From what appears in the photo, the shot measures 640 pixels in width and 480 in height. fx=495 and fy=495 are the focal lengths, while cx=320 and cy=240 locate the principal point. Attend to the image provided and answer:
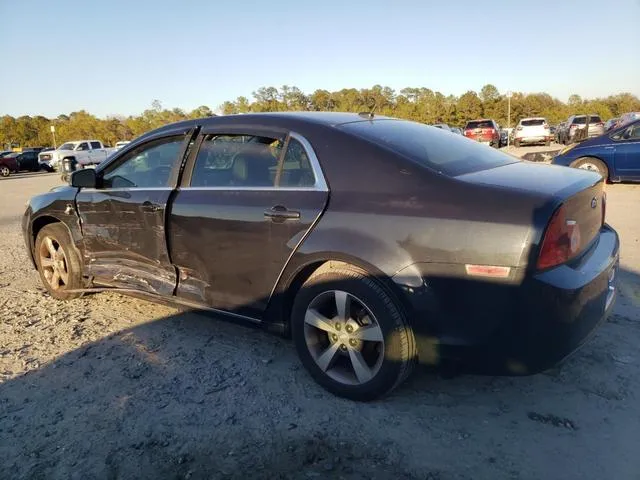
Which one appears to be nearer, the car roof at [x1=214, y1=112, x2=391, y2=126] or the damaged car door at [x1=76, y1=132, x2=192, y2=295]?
the car roof at [x1=214, y1=112, x2=391, y2=126]

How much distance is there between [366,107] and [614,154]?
38.2 m

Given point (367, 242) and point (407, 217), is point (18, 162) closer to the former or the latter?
point (367, 242)

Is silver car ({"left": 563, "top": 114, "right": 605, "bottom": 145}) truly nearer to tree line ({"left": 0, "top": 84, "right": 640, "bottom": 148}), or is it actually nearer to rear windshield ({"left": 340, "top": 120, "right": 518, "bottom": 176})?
tree line ({"left": 0, "top": 84, "right": 640, "bottom": 148})

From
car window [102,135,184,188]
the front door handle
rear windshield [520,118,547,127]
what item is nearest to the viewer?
the front door handle

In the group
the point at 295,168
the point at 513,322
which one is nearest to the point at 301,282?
the point at 295,168

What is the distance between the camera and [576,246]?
101 inches

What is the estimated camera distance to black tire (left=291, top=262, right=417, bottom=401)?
2.63 metres

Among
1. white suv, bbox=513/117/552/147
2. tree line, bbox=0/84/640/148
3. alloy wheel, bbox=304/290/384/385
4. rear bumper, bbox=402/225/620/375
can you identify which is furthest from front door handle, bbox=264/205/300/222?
tree line, bbox=0/84/640/148

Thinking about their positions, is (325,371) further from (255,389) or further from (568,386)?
(568,386)

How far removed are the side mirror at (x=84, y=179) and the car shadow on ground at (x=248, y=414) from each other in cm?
143

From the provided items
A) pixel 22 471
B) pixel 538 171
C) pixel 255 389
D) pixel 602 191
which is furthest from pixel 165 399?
pixel 602 191

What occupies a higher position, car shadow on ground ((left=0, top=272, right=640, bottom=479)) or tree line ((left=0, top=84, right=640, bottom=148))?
tree line ((left=0, top=84, right=640, bottom=148))

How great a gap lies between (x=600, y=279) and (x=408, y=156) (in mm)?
1235

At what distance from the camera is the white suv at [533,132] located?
92.9 feet
